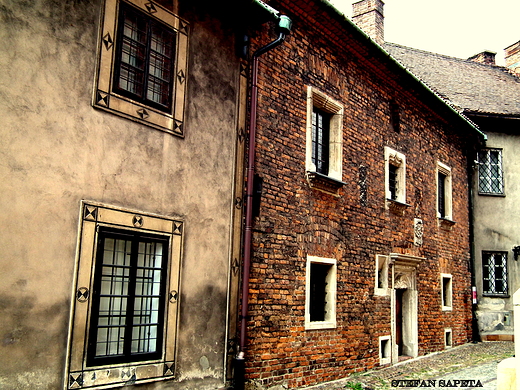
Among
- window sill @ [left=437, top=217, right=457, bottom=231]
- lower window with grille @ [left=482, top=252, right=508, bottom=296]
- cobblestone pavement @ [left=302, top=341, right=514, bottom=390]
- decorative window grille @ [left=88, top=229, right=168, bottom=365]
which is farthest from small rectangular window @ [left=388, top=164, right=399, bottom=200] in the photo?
decorative window grille @ [left=88, top=229, right=168, bottom=365]

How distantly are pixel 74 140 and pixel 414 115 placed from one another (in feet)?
33.6

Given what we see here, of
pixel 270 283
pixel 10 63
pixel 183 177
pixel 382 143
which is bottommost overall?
pixel 270 283

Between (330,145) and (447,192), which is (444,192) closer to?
(447,192)

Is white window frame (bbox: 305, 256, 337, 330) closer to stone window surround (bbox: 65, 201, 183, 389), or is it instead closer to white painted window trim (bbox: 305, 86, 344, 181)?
white painted window trim (bbox: 305, 86, 344, 181)

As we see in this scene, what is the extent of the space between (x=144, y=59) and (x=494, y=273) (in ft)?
48.5

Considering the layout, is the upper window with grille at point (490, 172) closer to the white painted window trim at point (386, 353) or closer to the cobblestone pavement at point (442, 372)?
the cobblestone pavement at point (442, 372)

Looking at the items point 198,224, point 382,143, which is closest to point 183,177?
point 198,224

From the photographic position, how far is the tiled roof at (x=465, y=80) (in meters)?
18.9

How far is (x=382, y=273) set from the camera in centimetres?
1196

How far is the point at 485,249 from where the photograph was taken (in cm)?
1758

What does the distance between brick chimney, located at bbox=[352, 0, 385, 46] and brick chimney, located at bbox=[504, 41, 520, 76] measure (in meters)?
8.02

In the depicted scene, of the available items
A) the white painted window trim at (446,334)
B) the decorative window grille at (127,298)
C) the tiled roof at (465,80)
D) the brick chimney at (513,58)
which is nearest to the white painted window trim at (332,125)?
the decorative window grille at (127,298)

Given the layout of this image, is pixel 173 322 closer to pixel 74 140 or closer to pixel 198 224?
pixel 198 224

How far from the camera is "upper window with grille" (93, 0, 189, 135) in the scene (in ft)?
21.2
